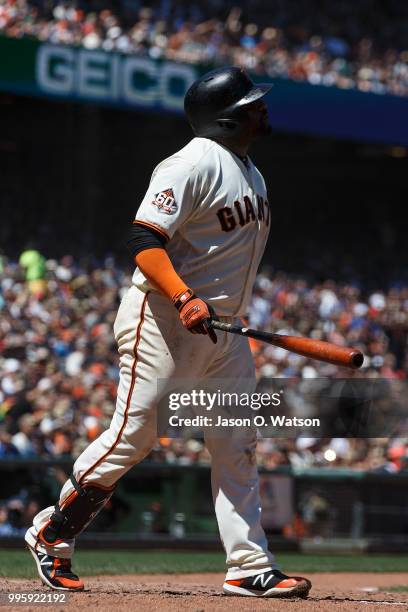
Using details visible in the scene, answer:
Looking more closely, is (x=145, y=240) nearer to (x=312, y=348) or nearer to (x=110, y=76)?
(x=312, y=348)

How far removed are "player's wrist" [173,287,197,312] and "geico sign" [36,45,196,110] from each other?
1314cm

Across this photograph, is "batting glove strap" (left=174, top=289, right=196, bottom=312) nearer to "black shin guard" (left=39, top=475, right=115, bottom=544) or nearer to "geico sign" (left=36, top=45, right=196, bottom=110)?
"black shin guard" (left=39, top=475, right=115, bottom=544)

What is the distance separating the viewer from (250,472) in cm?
423

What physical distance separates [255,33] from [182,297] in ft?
52.2

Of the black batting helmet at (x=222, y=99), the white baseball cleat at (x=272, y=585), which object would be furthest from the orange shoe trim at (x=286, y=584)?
the black batting helmet at (x=222, y=99)

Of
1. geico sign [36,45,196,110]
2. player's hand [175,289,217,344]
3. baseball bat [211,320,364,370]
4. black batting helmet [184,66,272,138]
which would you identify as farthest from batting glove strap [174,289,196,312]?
geico sign [36,45,196,110]

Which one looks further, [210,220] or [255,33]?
[255,33]

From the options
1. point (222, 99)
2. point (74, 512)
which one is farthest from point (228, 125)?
point (74, 512)

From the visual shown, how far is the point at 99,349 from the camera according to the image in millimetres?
12938

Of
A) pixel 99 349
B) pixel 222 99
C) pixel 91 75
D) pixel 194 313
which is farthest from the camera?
pixel 91 75

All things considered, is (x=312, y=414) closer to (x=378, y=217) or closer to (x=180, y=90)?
(x=180, y=90)

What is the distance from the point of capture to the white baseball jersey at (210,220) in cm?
399

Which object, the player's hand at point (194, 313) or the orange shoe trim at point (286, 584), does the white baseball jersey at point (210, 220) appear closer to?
the player's hand at point (194, 313)

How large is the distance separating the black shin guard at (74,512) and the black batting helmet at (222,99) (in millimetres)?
1438
